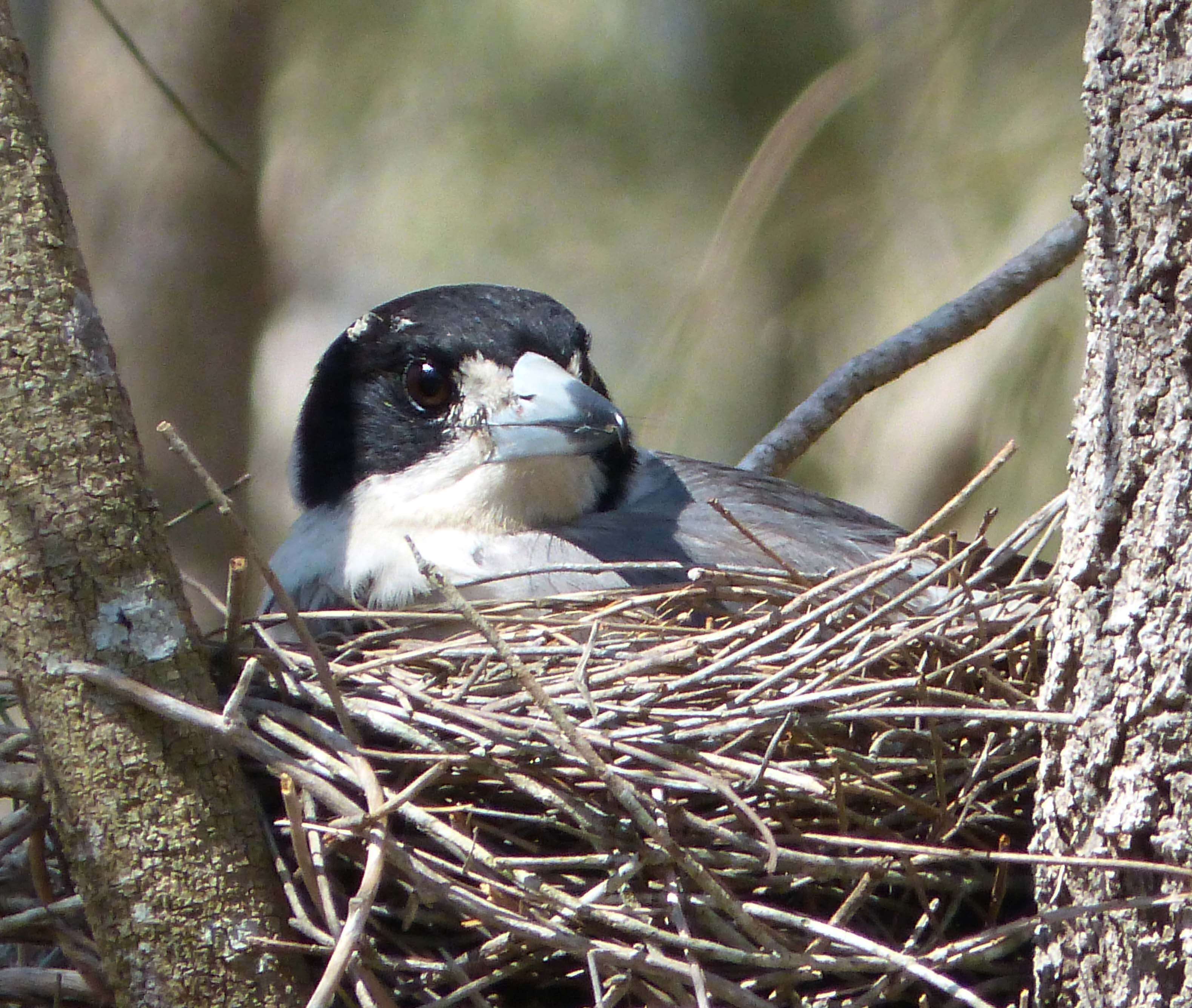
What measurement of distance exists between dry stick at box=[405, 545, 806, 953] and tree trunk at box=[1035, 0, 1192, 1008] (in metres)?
0.38

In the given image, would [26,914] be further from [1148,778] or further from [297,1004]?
[1148,778]

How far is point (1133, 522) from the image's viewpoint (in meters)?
1.73

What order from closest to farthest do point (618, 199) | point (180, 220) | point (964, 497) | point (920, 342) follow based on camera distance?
1. point (964, 497)
2. point (920, 342)
3. point (180, 220)
4. point (618, 199)

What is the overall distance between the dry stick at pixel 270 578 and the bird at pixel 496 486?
2.20 ft

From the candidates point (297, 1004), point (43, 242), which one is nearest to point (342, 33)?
point (43, 242)

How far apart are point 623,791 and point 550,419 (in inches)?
41.1

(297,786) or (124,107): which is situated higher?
(124,107)

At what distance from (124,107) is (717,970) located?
4.27m

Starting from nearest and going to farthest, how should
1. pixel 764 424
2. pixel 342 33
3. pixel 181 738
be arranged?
1. pixel 181 738
2. pixel 764 424
3. pixel 342 33

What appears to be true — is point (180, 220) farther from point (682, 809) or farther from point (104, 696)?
point (682, 809)

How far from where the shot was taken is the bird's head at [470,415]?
2.80 m

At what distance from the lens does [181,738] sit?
6.10 feet

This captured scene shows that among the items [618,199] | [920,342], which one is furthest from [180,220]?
[618,199]

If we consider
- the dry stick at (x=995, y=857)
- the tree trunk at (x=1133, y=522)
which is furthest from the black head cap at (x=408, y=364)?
the tree trunk at (x=1133, y=522)
